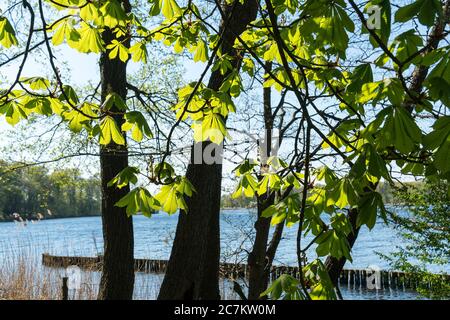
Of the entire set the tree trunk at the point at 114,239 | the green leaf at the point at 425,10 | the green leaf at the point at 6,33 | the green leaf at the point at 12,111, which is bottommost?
the tree trunk at the point at 114,239

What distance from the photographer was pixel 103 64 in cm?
417

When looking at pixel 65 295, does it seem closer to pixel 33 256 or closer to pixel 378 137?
pixel 33 256

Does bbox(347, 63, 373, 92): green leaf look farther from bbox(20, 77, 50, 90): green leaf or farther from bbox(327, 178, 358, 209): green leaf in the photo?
bbox(20, 77, 50, 90): green leaf

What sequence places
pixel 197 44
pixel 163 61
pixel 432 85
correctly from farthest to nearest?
1. pixel 163 61
2. pixel 197 44
3. pixel 432 85

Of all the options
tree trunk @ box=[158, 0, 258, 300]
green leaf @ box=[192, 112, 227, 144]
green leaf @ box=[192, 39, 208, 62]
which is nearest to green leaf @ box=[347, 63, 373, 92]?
green leaf @ box=[192, 112, 227, 144]

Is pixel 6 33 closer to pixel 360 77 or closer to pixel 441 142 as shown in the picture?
pixel 360 77

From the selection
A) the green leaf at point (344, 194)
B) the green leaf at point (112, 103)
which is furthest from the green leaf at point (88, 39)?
the green leaf at point (344, 194)

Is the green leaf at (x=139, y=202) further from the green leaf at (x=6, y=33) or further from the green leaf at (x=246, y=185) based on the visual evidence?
the green leaf at (x=6, y=33)

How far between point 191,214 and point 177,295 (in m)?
0.47

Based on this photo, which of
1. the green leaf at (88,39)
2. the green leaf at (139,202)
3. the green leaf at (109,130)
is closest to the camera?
the green leaf at (139,202)

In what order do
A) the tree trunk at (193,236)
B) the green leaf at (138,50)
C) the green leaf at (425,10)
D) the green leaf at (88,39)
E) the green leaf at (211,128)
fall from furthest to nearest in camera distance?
the tree trunk at (193,236), the green leaf at (138,50), the green leaf at (88,39), the green leaf at (211,128), the green leaf at (425,10)

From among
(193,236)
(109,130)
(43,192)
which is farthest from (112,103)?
(43,192)

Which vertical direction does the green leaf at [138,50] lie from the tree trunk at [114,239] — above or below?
above
